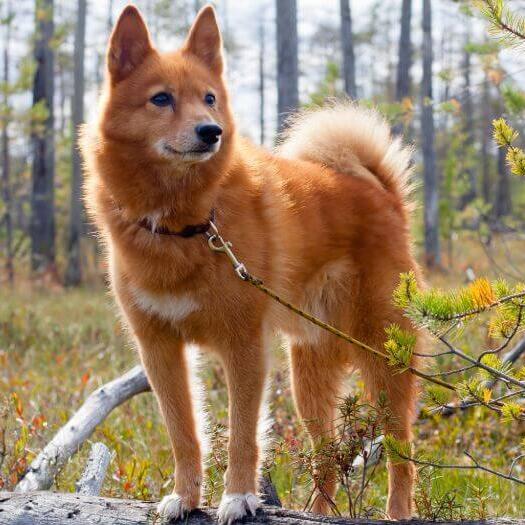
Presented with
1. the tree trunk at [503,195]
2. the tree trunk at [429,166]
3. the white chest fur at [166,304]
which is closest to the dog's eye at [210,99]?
the white chest fur at [166,304]

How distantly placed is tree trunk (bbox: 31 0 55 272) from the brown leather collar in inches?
436

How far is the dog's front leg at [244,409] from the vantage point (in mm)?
2535

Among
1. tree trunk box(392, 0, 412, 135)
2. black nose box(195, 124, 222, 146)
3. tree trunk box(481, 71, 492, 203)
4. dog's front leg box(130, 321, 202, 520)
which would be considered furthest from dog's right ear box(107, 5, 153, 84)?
tree trunk box(481, 71, 492, 203)

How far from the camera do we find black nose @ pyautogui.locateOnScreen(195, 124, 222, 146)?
2488 millimetres

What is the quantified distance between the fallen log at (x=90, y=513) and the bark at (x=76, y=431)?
22.2 inches

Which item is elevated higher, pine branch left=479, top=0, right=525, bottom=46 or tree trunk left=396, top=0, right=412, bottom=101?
tree trunk left=396, top=0, right=412, bottom=101

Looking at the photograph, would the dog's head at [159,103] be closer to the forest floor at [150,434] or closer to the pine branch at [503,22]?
the pine branch at [503,22]

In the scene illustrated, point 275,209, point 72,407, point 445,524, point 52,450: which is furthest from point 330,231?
point 72,407

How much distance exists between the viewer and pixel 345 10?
438 inches

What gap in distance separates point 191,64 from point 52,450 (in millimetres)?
1840

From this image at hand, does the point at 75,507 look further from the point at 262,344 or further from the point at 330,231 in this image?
the point at 330,231

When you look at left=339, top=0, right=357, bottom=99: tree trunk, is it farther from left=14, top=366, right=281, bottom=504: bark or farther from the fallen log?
the fallen log

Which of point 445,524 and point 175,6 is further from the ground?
point 175,6

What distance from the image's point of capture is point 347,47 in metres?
11.7
